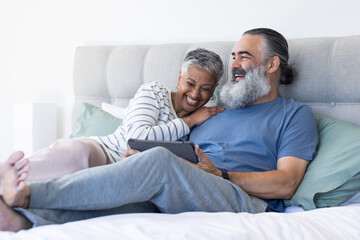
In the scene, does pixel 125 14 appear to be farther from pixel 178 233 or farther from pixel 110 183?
pixel 178 233

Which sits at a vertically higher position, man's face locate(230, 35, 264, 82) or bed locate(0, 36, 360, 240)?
man's face locate(230, 35, 264, 82)

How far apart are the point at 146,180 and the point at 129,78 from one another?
140 cm

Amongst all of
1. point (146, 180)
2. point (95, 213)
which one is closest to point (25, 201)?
point (95, 213)

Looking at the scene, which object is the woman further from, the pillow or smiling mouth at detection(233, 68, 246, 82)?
the pillow

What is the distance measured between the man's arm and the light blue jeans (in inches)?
9.1

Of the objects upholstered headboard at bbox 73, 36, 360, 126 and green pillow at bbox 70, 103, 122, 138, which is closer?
upholstered headboard at bbox 73, 36, 360, 126

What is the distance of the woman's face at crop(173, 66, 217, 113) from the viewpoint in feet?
7.00

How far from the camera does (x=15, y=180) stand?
114 centimetres

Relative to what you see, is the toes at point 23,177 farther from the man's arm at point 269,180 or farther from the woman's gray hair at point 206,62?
the woman's gray hair at point 206,62

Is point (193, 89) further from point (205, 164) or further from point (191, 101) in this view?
point (205, 164)

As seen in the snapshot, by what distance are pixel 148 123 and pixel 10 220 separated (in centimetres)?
87

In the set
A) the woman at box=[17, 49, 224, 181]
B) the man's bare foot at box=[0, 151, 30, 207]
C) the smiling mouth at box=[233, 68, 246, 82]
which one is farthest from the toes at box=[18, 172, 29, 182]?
the smiling mouth at box=[233, 68, 246, 82]

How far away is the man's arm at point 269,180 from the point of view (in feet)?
5.60

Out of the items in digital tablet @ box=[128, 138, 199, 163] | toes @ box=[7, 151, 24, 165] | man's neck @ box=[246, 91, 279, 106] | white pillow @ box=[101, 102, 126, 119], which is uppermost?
man's neck @ box=[246, 91, 279, 106]
